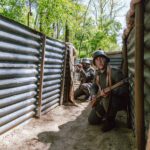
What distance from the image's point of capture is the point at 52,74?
483cm

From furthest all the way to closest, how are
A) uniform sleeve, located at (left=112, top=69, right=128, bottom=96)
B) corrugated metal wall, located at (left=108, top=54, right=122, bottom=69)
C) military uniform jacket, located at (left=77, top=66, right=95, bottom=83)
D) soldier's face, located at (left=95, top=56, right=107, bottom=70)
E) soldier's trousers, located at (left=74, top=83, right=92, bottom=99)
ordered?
corrugated metal wall, located at (left=108, top=54, right=122, bottom=69) < military uniform jacket, located at (left=77, top=66, right=95, bottom=83) < soldier's trousers, located at (left=74, top=83, right=92, bottom=99) < soldier's face, located at (left=95, top=56, right=107, bottom=70) < uniform sleeve, located at (left=112, top=69, right=128, bottom=96)

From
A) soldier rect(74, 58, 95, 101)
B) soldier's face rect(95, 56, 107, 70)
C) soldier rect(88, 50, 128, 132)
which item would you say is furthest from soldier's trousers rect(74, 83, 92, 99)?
soldier's face rect(95, 56, 107, 70)

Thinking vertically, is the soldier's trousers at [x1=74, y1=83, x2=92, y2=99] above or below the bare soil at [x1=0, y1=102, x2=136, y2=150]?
above

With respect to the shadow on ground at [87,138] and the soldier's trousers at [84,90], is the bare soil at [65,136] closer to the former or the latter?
the shadow on ground at [87,138]

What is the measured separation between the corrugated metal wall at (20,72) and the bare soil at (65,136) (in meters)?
0.27

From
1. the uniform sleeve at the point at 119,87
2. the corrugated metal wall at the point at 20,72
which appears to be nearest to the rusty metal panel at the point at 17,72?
the corrugated metal wall at the point at 20,72

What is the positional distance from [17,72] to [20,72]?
0.10 metres

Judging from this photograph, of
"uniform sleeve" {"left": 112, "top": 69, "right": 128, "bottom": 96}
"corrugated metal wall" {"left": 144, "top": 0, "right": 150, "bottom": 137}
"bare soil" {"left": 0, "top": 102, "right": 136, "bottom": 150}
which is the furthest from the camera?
"uniform sleeve" {"left": 112, "top": 69, "right": 128, "bottom": 96}

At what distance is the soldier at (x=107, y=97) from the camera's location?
3.53 metres

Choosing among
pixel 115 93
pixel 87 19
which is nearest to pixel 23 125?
pixel 115 93

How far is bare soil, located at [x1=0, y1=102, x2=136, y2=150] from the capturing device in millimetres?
2848

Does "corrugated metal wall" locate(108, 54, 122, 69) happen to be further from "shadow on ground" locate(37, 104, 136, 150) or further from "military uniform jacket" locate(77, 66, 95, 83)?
"shadow on ground" locate(37, 104, 136, 150)

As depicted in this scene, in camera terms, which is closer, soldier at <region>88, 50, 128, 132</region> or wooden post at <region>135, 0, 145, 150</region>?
wooden post at <region>135, 0, 145, 150</region>

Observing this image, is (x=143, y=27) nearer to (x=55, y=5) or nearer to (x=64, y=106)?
(x=64, y=106)
